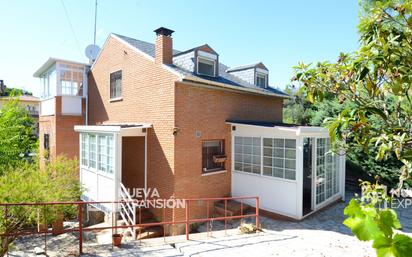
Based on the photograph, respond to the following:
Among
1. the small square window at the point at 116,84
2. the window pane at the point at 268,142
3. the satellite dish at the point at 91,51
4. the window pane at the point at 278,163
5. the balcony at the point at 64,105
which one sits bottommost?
the window pane at the point at 278,163

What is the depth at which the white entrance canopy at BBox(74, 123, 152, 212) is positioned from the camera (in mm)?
10773

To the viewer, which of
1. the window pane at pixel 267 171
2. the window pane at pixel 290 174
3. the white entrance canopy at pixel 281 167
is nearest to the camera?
the white entrance canopy at pixel 281 167

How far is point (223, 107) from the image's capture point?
12805mm

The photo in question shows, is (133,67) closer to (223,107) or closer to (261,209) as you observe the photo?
(223,107)

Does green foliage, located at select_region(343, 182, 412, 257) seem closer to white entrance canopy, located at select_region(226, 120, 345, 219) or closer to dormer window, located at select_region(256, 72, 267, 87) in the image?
white entrance canopy, located at select_region(226, 120, 345, 219)

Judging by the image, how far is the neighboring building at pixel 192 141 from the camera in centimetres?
1100

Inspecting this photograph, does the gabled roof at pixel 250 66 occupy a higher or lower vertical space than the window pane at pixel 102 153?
higher

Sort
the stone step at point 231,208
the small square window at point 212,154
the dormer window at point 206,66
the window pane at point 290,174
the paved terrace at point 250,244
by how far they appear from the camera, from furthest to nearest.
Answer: the dormer window at point 206,66
the small square window at point 212,154
the stone step at point 231,208
the window pane at point 290,174
the paved terrace at point 250,244

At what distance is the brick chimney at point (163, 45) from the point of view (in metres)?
12.0

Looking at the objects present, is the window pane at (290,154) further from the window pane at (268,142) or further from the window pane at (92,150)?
the window pane at (92,150)

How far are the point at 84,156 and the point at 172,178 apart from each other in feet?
18.7

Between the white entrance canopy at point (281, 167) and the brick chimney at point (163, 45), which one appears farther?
the brick chimney at point (163, 45)

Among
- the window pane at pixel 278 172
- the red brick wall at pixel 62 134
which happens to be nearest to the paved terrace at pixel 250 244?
the window pane at pixel 278 172

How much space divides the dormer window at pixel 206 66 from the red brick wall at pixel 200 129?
1289 millimetres
